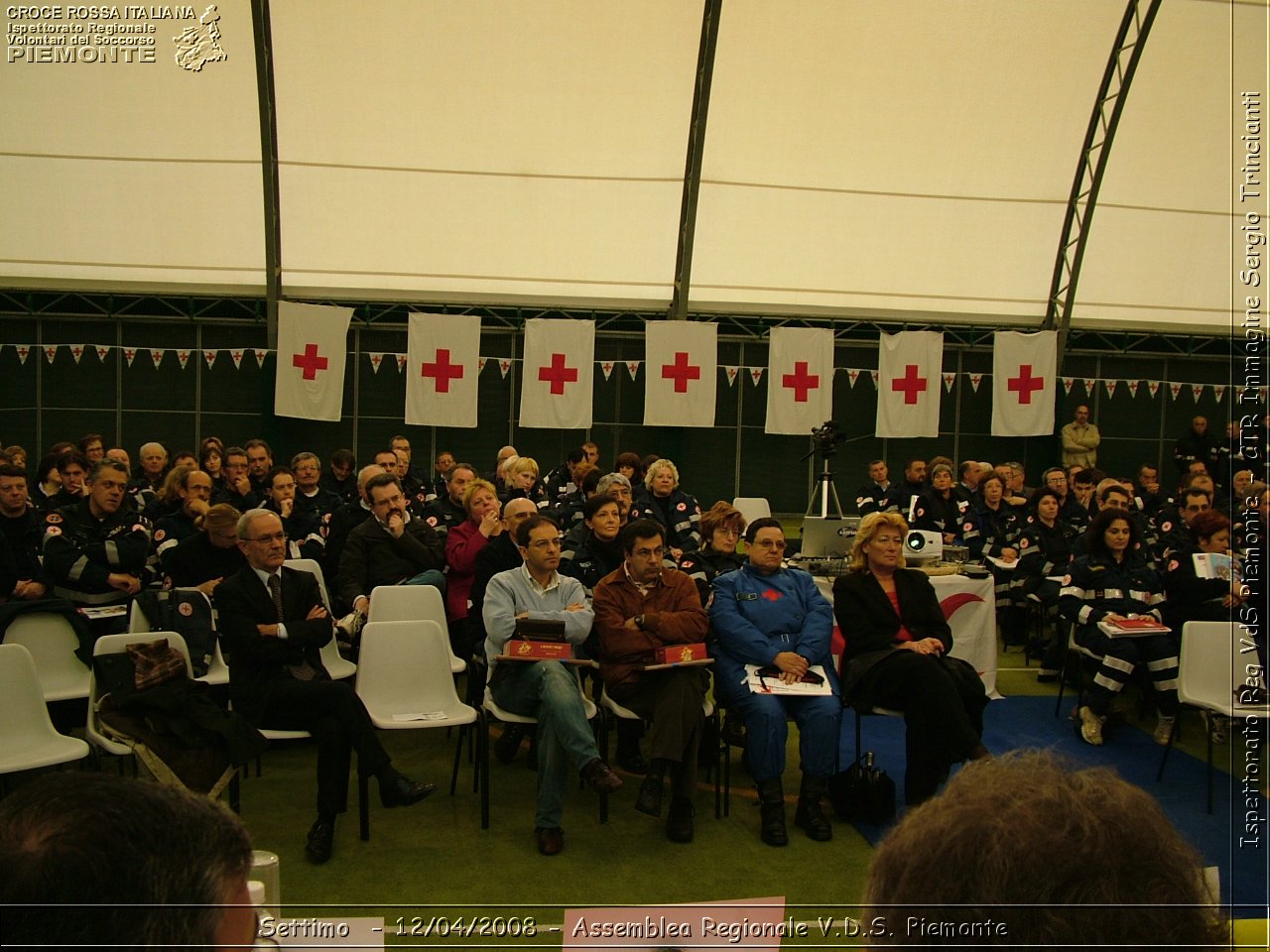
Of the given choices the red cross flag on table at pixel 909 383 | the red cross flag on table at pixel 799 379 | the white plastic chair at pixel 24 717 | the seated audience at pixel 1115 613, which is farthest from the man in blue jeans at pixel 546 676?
the red cross flag on table at pixel 909 383

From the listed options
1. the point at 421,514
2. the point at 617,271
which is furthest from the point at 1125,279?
the point at 421,514

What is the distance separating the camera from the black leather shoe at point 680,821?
3615 millimetres

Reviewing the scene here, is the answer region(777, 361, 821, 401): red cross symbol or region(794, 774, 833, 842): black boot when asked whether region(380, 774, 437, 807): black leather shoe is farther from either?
region(777, 361, 821, 401): red cross symbol

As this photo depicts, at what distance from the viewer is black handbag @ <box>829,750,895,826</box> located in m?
3.82

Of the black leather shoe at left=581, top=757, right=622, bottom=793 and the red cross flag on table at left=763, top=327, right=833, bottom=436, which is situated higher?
the red cross flag on table at left=763, top=327, right=833, bottom=436

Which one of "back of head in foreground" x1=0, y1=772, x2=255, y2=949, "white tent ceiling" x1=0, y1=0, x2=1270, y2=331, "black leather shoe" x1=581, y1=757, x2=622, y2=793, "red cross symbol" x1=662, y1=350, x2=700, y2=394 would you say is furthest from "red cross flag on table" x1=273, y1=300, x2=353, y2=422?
"back of head in foreground" x1=0, y1=772, x2=255, y2=949

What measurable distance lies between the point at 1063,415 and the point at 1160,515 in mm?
6183

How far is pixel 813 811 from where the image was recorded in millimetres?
3723

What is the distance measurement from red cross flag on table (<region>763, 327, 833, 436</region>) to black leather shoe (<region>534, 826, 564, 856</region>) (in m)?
8.36

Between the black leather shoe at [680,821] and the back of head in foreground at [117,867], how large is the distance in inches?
122

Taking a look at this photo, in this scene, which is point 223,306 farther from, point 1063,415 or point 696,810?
point 1063,415

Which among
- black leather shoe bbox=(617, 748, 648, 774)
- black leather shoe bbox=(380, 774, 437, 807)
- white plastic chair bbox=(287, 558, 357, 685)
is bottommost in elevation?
black leather shoe bbox=(617, 748, 648, 774)

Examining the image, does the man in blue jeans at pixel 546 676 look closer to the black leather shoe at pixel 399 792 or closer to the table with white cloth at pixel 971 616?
the black leather shoe at pixel 399 792

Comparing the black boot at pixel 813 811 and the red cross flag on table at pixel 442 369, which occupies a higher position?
the red cross flag on table at pixel 442 369
